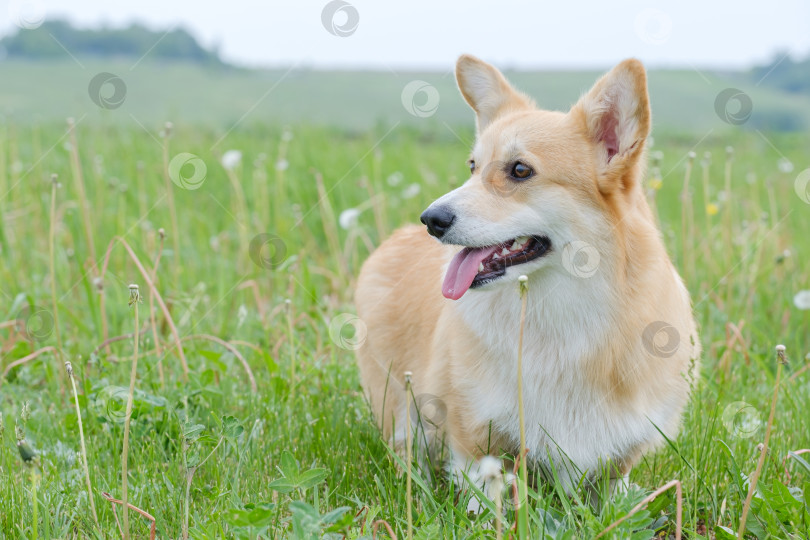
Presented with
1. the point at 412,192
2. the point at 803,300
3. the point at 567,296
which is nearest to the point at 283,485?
the point at 567,296

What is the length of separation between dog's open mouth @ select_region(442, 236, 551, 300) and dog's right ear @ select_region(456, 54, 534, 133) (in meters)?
0.60

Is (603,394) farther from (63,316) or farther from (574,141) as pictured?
(63,316)

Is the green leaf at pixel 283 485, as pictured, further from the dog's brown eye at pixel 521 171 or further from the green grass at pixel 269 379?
the dog's brown eye at pixel 521 171

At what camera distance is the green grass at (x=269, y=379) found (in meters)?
2.03

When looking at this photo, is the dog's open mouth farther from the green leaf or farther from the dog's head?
the green leaf

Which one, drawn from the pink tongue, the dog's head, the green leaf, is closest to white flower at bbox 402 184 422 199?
the dog's head

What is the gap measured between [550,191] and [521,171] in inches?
4.2

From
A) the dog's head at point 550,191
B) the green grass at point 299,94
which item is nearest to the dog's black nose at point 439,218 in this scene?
the dog's head at point 550,191

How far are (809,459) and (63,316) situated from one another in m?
3.07

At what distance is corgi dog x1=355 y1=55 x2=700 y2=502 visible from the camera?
2.20m

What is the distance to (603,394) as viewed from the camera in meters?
2.26

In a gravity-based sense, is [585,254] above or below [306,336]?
above

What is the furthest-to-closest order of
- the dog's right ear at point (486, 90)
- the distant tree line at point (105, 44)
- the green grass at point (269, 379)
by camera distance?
the distant tree line at point (105, 44) < the dog's right ear at point (486, 90) < the green grass at point (269, 379)

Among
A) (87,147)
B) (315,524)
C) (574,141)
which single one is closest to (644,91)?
(574,141)
